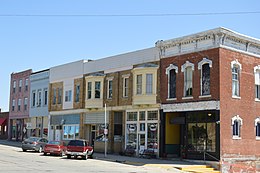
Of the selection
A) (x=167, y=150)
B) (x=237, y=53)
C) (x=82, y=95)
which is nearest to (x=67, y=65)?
(x=82, y=95)

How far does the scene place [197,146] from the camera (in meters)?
31.4

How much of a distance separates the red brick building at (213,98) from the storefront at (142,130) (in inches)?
42.9

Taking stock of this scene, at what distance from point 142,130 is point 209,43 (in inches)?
391

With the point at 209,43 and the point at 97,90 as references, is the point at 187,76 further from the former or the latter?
the point at 97,90

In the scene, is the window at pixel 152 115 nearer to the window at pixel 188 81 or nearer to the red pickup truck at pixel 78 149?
the window at pixel 188 81

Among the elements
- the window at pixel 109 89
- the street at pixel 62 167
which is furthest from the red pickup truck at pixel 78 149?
the window at pixel 109 89

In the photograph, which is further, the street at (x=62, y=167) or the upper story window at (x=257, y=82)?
the upper story window at (x=257, y=82)

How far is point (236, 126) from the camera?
30.8m

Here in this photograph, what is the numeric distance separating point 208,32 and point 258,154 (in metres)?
10.2

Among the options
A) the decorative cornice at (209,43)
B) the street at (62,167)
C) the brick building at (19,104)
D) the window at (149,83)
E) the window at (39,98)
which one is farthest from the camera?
the brick building at (19,104)

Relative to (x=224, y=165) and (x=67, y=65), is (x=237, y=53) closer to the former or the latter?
(x=224, y=165)

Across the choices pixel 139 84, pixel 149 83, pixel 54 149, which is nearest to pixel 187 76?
pixel 149 83

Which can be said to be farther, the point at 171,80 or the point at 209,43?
the point at 171,80

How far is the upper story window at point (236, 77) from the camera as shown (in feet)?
102
